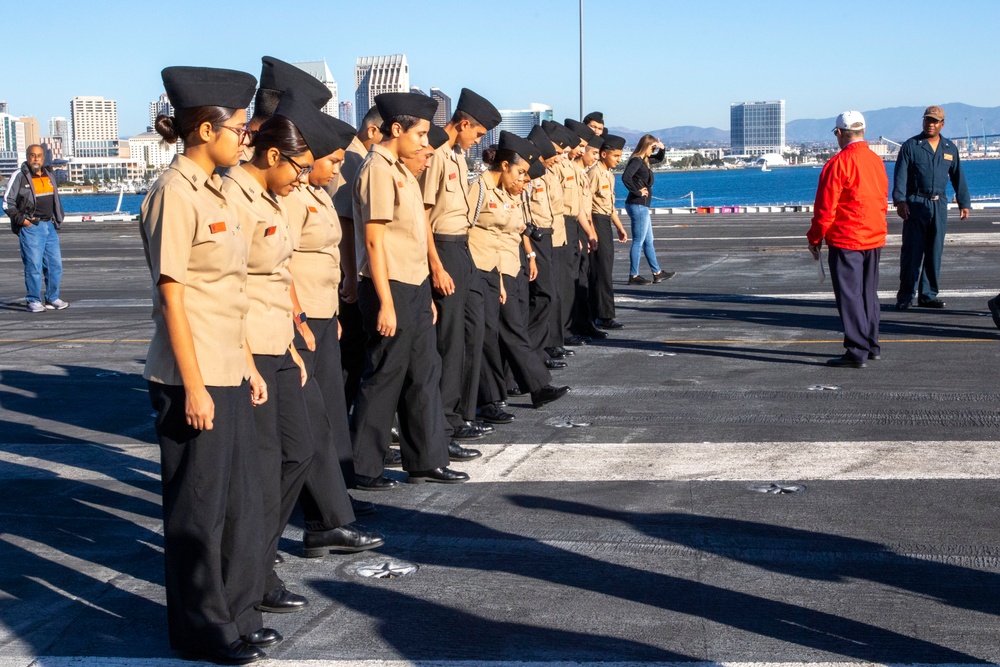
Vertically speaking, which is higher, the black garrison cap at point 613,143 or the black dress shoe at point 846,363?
the black garrison cap at point 613,143

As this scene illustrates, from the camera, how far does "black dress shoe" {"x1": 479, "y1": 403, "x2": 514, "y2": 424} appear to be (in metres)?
8.36

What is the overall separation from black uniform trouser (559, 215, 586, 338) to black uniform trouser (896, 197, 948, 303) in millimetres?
4177

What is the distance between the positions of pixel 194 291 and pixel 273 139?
90 cm

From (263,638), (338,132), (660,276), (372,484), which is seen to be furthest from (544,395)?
(660,276)

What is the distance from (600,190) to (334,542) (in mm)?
8149

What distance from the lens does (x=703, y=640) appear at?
14.5 feet

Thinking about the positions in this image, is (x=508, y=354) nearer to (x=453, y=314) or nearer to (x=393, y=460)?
(x=453, y=314)

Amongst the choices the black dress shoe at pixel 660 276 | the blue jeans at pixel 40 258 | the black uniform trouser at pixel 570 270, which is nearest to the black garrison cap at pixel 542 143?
the black uniform trouser at pixel 570 270

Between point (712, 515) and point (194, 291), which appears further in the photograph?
point (712, 515)

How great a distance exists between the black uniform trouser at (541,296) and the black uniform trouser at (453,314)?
7.49ft

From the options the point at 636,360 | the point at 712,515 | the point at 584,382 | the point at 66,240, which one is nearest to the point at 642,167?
the point at 636,360

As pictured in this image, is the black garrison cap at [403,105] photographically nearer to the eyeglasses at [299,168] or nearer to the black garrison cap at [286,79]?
the black garrison cap at [286,79]

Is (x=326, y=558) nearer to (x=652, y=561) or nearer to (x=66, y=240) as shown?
(x=652, y=561)

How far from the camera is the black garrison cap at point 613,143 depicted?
13.5 metres
